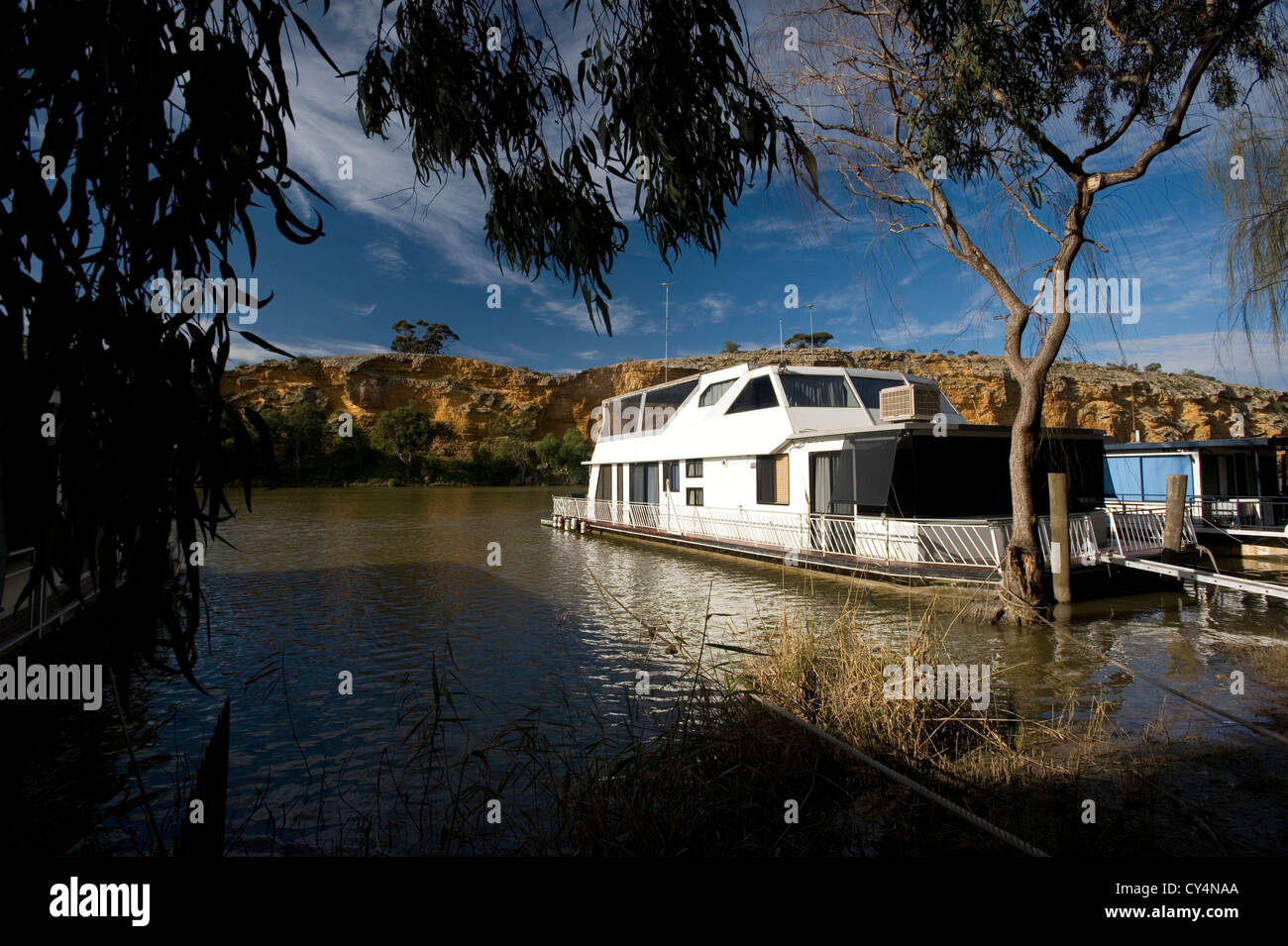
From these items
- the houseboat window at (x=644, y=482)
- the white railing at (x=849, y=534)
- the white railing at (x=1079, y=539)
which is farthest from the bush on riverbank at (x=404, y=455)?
the white railing at (x=1079, y=539)

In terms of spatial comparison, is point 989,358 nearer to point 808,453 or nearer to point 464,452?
point 464,452

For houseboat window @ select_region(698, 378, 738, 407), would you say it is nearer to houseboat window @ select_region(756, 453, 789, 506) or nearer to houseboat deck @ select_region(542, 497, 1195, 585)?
houseboat window @ select_region(756, 453, 789, 506)

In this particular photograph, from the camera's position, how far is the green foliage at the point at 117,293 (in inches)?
81.0

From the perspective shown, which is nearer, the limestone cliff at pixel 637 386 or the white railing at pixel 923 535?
the white railing at pixel 923 535

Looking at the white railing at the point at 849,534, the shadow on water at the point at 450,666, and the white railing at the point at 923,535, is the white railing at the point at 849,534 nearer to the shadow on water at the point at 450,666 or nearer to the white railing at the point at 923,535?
the white railing at the point at 923,535

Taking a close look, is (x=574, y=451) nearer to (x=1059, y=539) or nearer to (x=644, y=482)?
(x=644, y=482)

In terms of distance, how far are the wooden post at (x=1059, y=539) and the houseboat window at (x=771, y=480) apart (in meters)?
5.98

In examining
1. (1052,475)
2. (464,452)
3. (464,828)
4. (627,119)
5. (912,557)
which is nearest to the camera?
(627,119)

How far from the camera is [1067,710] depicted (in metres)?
6.60

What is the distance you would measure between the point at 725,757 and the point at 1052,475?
9207 mm

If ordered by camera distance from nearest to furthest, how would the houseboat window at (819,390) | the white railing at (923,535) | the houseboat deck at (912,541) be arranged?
1. the houseboat deck at (912,541)
2. the white railing at (923,535)
3. the houseboat window at (819,390)

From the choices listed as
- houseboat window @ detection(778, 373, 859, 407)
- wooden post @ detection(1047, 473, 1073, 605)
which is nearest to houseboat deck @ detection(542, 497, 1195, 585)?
wooden post @ detection(1047, 473, 1073, 605)

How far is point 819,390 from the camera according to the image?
1762 cm

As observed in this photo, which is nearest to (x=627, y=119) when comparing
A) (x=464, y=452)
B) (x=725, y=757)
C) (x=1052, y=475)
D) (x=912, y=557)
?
(x=725, y=757)
